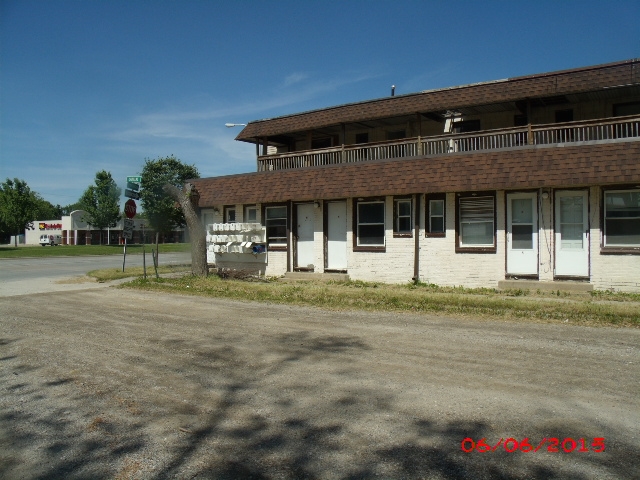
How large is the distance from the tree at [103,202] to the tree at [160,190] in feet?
96.9

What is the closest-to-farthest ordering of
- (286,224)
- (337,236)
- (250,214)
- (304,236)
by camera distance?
(337,236) < (304,236) < (286,224) < (250,214)

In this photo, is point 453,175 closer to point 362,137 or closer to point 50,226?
point 362,137

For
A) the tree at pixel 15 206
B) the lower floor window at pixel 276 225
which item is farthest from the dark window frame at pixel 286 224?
the tree at pixel 15 206

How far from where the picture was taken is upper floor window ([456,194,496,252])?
1490 cm

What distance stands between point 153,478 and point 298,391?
2025 millimetres

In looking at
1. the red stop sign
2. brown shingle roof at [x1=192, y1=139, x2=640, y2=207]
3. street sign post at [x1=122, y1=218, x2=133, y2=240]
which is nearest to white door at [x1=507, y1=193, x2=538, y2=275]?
brown shingle roof at [x1=192, y1=139, x2=640, y2=207]

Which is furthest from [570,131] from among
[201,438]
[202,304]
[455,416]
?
[201,438]

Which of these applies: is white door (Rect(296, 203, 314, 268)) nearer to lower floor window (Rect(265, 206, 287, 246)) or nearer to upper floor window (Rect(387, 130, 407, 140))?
lower floor window (Rect(265, 206, 287, 246))

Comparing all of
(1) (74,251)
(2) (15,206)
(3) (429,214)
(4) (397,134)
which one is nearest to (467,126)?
(4) (397,134)

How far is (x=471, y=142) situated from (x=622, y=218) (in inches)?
203

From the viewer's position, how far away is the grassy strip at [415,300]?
9.88 metres

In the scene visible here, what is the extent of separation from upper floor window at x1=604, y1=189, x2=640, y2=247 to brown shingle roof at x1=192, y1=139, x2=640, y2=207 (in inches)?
36.0

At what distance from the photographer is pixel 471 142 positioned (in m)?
16.7

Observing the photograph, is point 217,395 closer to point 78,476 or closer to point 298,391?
point 298,391
